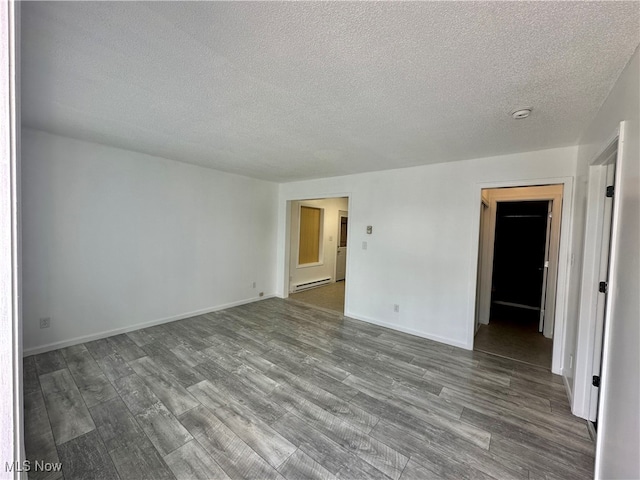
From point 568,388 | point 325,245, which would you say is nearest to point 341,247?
point 325,245

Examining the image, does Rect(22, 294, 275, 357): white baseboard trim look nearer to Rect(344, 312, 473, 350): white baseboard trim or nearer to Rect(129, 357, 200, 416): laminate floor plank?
Rect(129, 357, 200, 416): laminate floor plank

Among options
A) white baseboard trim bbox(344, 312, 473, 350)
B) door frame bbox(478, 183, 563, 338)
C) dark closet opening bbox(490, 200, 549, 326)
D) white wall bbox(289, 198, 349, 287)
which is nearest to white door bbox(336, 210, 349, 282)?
white wall bbox(289, 198, 349, 287)

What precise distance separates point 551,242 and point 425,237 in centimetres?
202

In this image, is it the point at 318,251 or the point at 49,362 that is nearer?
the point at 49,362

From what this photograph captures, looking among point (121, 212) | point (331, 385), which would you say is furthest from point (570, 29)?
point (121, 212)

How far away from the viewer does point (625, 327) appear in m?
1.25

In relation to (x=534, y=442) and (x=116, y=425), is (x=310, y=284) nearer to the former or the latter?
(x=116, y=425)

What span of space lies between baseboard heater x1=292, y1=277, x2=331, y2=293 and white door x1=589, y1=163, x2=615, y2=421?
497 cm

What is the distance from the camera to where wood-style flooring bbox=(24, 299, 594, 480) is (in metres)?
1.62

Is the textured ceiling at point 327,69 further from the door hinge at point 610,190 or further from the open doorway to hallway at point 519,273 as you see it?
the open doorway to hallway at point 519,273

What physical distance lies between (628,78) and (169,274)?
4.92 metres

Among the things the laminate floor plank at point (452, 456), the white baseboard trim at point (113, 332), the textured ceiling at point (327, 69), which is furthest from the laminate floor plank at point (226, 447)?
the textured ceiling at point (327, 69)

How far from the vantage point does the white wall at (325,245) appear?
19.5ft

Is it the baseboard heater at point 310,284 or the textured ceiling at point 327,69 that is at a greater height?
the textured ceiling at point 327,69
